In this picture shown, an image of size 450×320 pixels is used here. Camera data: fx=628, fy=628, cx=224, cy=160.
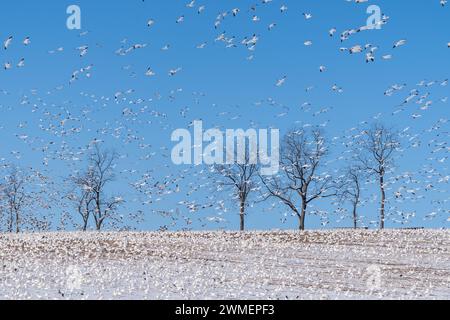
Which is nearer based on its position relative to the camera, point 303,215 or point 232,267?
point 232,267

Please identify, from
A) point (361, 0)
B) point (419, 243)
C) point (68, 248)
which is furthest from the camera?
point (419, 243)

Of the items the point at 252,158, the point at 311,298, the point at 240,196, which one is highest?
the point at 252,158

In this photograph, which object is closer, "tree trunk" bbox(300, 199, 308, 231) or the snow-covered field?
the snow-covered field

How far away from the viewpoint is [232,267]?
93.2 ft

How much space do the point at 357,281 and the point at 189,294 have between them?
7646 mm

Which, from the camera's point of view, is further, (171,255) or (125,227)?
(125,227)

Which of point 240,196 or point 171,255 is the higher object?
point 240,196

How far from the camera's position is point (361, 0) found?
73.5 feet

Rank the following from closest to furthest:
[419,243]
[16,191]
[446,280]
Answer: [446,280] < [419,243] < [16,191]

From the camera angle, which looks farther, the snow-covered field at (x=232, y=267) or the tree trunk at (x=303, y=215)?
the tree trunk at (x=303, y=215)

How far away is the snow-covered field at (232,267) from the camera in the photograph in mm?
20219

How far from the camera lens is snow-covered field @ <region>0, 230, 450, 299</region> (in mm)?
20219

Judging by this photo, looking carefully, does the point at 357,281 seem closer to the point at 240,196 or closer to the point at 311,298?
the point at 311,298
